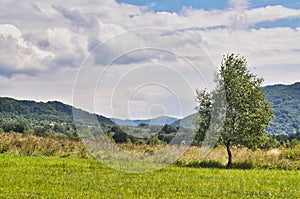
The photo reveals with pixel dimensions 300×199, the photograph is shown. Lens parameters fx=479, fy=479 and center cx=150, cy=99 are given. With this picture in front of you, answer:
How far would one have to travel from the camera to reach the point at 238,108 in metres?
28.2

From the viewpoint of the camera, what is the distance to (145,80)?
72.8 ft

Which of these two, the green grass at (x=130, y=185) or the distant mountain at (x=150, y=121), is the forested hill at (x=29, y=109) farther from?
the green grass at (x=130, y=185)

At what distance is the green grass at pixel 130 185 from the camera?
14484 millimetres

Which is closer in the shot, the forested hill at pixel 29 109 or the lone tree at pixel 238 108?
the lone tree at pixel 238 108

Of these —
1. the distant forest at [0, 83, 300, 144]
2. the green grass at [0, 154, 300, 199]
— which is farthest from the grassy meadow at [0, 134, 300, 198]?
the distant forest at [0, 83, 300, 144]

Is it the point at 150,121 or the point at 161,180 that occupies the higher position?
the point at 150,121

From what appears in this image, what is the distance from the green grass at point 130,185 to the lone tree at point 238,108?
6746 millimetres

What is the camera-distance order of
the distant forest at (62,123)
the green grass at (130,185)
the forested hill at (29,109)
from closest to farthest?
the green grass at (130,185) < the distant forest at (62,123) < the forested hill at (29,109)

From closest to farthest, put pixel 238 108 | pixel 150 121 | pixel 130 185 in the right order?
pixel 130 185
pixel 150 121
pixel 238 108

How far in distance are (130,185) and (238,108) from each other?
13.4 metres

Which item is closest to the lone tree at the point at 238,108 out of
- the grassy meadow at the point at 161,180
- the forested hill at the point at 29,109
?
the grassy meadow at the point at 161,180

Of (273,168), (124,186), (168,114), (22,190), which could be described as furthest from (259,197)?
(273,168)

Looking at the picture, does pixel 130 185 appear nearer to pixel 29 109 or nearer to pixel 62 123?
pixel 62 123

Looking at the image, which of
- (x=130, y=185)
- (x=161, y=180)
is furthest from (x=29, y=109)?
(x=130, y=185)
